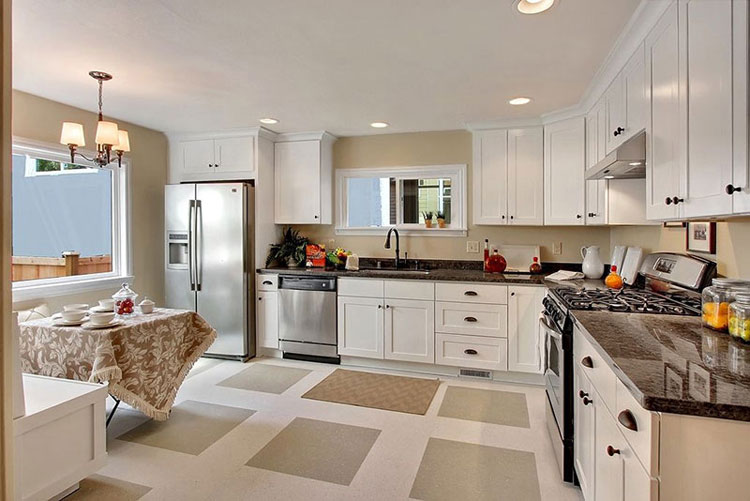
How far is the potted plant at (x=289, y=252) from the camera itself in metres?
4.57

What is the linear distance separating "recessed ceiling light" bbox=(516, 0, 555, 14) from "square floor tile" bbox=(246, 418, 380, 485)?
2532mm

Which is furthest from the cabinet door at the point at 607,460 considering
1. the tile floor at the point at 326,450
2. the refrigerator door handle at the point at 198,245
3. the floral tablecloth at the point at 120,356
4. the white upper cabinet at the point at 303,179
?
the refrigerator door handle at the point at 198,245

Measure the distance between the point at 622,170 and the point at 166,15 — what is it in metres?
2.71

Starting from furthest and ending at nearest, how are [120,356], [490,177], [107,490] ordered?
[490,177] < [120,356] < [107,490]

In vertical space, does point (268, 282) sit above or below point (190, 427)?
above

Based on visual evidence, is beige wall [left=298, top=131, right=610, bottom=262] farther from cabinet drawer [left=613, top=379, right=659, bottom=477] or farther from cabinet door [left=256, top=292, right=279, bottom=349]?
cabinet drawer [left=613, top=379, right=659, bottom=477]

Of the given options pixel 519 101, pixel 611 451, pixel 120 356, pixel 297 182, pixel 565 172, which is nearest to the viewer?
pixel 611 451

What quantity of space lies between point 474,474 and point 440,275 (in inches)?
72.8

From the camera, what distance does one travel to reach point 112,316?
8.02 ft

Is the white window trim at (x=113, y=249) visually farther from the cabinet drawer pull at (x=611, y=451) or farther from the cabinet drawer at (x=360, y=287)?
the cabinet drawer pull at (x=611, y=451)

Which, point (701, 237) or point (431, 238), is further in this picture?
point (431, 238)

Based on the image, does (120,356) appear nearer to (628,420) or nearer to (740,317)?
(628,420)

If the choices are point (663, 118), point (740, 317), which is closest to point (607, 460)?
point (740, 317)

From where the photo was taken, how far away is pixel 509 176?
3973 mm
